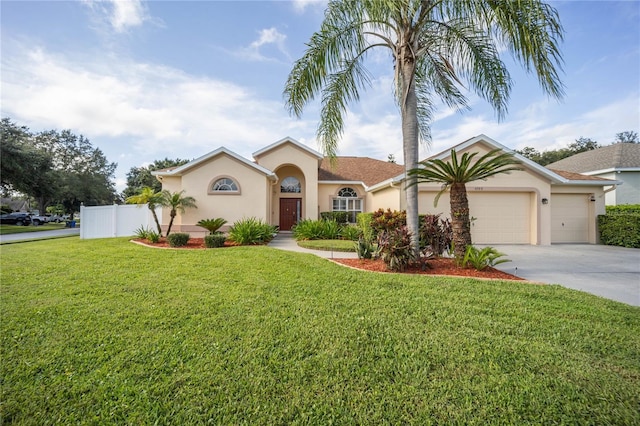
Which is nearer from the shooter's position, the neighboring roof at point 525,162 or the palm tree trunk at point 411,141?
the palm tree trunk at point 411,141

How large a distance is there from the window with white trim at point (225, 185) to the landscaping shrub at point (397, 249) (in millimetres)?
10537

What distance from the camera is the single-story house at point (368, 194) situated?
43.4 ft

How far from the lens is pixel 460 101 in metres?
8.93

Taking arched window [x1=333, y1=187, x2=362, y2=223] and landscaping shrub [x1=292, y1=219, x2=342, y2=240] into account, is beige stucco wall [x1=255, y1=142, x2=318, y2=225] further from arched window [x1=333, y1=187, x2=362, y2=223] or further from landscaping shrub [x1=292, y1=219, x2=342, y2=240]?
landscaping shrub [x1=292, y1=219, x2=342, y2=240]

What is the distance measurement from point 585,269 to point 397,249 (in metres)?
6.13

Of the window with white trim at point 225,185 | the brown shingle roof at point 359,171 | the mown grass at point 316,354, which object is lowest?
the mown grass at point 316,354

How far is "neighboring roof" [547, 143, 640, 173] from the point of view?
1903 centimetres

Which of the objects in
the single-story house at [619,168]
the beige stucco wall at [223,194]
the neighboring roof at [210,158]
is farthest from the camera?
the single-story house at [619,168]

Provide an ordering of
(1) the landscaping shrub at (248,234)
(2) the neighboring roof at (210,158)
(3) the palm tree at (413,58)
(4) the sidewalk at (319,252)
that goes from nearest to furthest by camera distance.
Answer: (3) the palm tree at (413,58) → (4) the sidewalk at (319,252) → (1) the landscaping shrub at (248,234) → (2) the neighboring roof at (210,158)

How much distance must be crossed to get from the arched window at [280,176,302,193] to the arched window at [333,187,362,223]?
2945 millimetres

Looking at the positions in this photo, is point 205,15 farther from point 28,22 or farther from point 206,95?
point 28,22

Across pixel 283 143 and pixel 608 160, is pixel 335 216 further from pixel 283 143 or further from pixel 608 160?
pixel 608 160

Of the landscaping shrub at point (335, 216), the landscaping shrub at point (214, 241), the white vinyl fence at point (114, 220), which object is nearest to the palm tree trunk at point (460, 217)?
the landscaping shrub at point (214, 241)

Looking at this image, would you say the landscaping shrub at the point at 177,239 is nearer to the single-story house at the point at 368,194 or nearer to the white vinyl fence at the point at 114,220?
the single-story house at the point at 368,194
